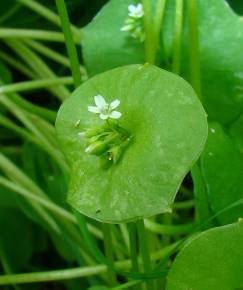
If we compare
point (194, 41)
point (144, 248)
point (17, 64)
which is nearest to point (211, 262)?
point (144, 248)

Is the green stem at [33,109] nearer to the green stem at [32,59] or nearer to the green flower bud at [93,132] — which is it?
the green stem at [32,59]

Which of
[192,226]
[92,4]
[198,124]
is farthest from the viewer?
[92,4]

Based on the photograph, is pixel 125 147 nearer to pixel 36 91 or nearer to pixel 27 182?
pixel 27 182

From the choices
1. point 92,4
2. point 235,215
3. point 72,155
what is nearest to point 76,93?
point 72,155

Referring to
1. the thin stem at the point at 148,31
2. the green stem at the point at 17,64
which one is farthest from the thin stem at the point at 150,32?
the green stem at the point at 17,64

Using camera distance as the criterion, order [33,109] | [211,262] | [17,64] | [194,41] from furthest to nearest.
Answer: [17,64]
[33,109]
[194,41]
[211,262]

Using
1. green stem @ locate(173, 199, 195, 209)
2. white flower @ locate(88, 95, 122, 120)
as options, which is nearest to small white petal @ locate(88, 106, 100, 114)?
white flower @ locate(88, 95, 122, 120)

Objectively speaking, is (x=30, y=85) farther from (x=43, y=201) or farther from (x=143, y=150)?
(x=143, y=150)
